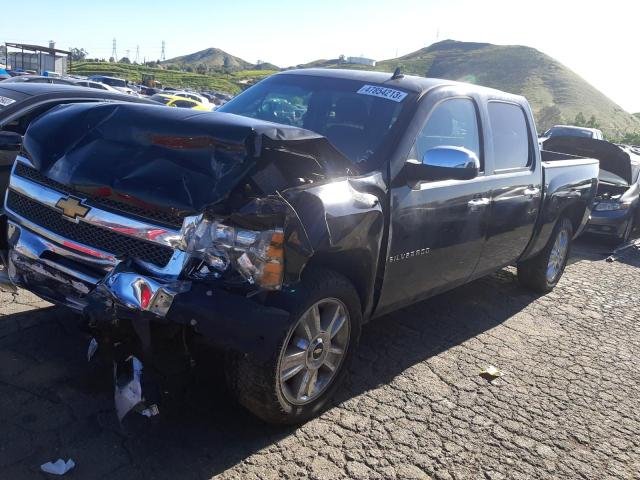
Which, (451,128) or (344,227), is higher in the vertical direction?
(451,128)

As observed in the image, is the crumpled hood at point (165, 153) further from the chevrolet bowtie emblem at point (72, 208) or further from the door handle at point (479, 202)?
the door handle at point (479, 202)

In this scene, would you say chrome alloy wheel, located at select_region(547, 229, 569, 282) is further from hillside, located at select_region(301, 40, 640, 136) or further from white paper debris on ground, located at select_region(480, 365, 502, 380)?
hillside, located at select_region(301, 40, 640, 136)

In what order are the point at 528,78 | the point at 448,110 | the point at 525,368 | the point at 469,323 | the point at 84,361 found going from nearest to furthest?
1. the point at 84,361
2. the point at 448,110
3. the point at 525,368
4. the point at 469,323
5. the point at 528,78

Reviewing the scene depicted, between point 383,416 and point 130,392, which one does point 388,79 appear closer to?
point 383,416

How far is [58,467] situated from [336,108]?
277 centimetres

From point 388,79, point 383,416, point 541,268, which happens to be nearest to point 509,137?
point 388,79

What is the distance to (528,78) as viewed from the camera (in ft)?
335

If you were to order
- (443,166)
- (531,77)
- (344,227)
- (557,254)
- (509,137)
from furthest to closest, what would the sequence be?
(531,77) < (557,254) < (509,137) < (443,166) < (344,227)

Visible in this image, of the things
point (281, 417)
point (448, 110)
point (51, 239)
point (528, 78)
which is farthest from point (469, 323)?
point (528, 78)

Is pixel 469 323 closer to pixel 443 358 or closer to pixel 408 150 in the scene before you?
pixel 443 358

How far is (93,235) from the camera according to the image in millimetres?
3023

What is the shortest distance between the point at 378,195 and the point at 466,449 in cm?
151

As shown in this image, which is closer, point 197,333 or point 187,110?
point 197,333

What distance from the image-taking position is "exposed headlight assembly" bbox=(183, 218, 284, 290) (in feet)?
8.95
